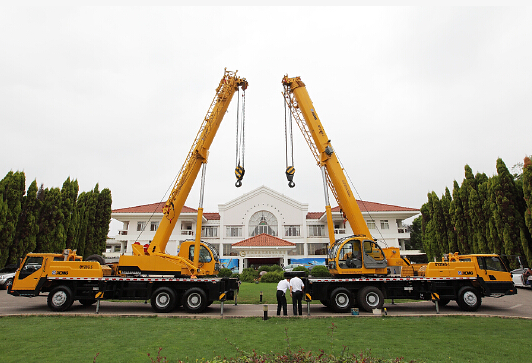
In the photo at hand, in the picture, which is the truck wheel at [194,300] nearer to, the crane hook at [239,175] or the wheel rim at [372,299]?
the crane hook at [239,175]

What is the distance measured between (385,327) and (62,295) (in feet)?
42.2

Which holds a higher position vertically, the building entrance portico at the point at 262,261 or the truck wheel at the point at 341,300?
the building entrance portico at the point at 262,261

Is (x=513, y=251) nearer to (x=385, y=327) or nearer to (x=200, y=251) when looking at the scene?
(x=385, y=327)

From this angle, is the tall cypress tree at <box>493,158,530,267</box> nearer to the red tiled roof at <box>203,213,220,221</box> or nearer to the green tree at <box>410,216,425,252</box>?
the red tiled roof at <box>203,213,220,221</box>

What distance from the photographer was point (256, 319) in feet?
37.9

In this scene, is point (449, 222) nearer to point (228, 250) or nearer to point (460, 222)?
point (460, 222)

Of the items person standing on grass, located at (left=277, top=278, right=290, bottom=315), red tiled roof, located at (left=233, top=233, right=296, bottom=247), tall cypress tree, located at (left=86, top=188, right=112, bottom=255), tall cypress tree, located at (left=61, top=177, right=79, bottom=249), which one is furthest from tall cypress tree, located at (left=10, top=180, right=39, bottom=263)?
person standing on grass, located at (left=277, top=278, right=290, bottom=315)

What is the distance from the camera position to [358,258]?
14.1 meters

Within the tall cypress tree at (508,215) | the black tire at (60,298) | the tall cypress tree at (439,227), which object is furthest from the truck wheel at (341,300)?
the tall cypress tree at (439,227)

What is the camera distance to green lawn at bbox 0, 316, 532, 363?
7.25 metres

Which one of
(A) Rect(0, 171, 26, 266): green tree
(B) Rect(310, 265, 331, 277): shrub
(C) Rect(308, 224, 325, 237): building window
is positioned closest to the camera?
(A) Rect(0, 171, 26, 266): green tree

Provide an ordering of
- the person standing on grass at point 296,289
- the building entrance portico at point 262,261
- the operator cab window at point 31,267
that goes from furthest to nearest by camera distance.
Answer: the building entrance portico at point 262,261 < the operator cab window at point 31,267 < the person standing on grass at point 296,289

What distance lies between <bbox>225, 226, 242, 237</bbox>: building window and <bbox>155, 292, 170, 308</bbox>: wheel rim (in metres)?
28.6

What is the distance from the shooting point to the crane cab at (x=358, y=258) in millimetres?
13922
